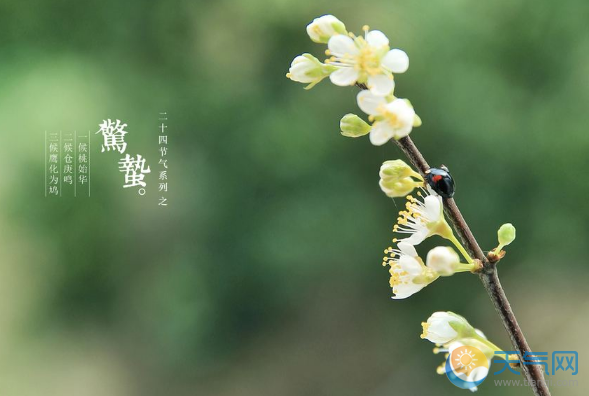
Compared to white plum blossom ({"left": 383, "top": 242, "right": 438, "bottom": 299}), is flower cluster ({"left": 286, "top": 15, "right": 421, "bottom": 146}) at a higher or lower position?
higher

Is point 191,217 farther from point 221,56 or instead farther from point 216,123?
point 221,56

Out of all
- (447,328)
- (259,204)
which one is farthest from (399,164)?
(259,204)

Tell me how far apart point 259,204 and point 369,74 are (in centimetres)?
202

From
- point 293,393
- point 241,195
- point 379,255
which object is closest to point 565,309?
point 379,255

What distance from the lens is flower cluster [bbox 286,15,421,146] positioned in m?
0.34

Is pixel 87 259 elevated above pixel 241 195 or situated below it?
below

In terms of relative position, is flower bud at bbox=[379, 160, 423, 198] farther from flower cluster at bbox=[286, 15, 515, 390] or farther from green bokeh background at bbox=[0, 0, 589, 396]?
green bokeh background at bbox=[0, 0, 589, 396]

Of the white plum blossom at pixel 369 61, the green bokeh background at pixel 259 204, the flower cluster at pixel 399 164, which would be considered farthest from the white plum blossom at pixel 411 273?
the green bokeh background at pixel 259 204

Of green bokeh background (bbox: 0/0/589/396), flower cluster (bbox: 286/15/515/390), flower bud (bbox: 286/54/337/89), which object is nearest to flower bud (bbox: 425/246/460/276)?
flower cluster (bbox: 286/15/515/390)

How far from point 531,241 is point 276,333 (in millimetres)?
1065

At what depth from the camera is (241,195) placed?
7.83 feet

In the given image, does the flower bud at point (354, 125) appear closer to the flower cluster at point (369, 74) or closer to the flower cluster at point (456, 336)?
the flower cluster at point (369, 74)

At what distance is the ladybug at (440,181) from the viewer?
0.34 m

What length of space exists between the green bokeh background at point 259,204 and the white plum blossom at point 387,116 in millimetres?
1911
